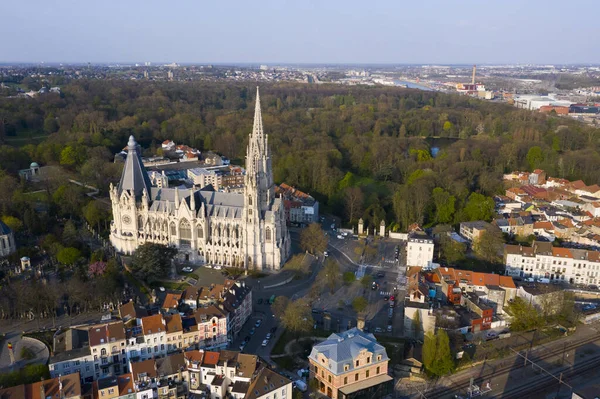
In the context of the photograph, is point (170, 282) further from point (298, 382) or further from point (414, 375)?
point (414, 375)

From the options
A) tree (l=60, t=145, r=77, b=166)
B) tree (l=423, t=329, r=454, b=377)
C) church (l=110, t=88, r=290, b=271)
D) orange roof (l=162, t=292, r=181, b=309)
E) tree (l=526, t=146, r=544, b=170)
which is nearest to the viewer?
→ tree (l=423, t=329, r=454, b=377)

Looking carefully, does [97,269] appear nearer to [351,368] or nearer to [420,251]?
[351,368]

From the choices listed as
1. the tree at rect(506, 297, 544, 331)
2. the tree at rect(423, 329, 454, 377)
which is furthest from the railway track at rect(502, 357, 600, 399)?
the tree at rect(506, 297, 544, 331)

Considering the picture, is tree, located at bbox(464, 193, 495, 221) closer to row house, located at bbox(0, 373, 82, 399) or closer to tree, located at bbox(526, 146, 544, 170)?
tree, located at bbox(526, 146, 544, 170)

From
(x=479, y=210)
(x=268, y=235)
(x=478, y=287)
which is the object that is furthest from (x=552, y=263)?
(x=268, y=235)

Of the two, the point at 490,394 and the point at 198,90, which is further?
the point at 198,90

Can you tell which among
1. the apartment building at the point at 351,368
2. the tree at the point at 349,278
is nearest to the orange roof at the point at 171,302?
the apartment building at the point at 351,368

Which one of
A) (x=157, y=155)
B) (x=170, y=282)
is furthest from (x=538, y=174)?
(x=157, y=155)
